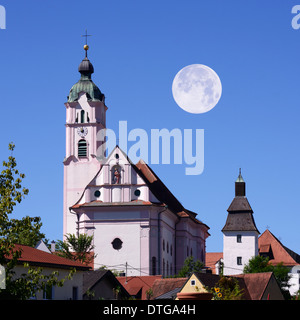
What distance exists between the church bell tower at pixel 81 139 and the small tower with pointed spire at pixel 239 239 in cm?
2002

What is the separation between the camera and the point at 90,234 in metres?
80.5

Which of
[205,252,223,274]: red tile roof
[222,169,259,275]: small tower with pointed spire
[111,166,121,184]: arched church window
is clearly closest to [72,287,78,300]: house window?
[111,166,121,184]: arched church window

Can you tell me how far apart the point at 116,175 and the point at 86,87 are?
14.8m

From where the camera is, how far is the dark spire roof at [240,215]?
326 feet

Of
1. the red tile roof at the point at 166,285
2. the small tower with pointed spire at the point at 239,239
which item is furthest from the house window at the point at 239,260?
the red tile roof at the point at 166,285

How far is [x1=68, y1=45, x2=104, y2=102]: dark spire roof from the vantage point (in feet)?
301

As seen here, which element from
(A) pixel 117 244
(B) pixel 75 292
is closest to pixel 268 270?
(A) pixel 117 244

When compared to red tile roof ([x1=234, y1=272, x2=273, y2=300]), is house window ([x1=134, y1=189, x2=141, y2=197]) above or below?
above

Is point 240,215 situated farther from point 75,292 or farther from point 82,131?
point 75,292

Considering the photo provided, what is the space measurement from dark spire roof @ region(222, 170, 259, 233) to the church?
10.4m

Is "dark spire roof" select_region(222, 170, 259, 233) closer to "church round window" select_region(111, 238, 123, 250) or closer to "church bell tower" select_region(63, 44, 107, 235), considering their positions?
"church bell tower" select_region(63, 44, 107, 235)

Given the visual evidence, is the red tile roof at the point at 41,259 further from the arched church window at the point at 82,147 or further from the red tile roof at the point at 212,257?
the red tile roof at the point at 212,257
